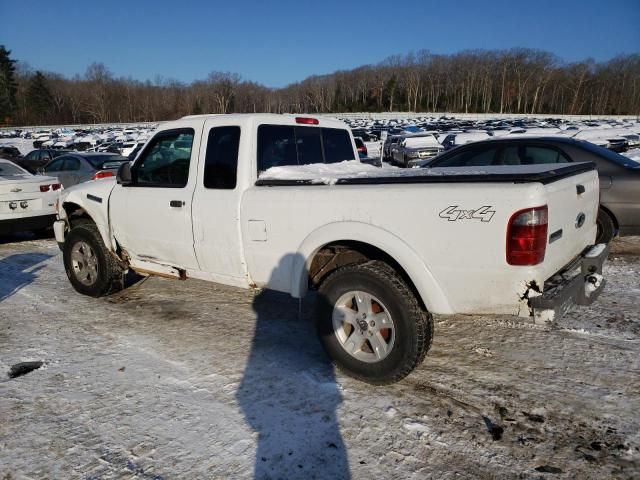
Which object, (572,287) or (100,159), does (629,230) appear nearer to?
(572,287)

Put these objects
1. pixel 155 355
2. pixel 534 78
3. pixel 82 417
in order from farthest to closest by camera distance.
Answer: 1. pixel 534 78
2. pixel 155 355
3. pixel 82 417

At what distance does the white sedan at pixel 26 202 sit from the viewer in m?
7.95

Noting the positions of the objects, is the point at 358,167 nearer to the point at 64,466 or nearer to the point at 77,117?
the point at 64,466

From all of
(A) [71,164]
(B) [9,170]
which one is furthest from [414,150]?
(B) [9,170]

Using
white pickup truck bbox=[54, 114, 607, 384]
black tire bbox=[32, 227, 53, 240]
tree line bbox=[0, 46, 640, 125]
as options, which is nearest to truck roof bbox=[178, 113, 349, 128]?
white pickup truck bbox=[54, 114, 607, 384]

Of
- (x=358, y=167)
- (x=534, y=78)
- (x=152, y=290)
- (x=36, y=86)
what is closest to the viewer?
(x=358, y=167)

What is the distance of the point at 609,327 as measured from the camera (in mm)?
4219

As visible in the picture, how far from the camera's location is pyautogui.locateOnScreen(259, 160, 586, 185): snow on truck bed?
10.3 ft

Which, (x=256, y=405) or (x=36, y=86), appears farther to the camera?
(x=36, y=86)

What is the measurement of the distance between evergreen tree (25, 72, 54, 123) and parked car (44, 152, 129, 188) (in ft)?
376

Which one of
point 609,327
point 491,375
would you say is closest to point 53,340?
point 491,375

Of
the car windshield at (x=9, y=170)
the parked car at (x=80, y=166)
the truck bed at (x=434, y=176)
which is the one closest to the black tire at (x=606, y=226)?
the truck bed at (x=434, y=176)

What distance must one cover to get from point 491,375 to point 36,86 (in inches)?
5056

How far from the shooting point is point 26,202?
26.9 ft
